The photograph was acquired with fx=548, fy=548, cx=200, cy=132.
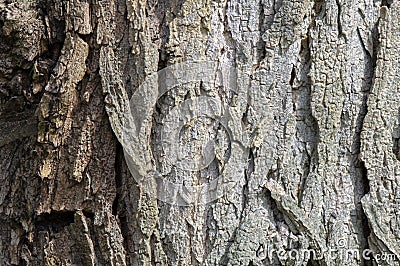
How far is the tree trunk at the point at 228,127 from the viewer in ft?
3.94

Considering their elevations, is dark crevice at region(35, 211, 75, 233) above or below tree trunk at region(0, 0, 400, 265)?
below

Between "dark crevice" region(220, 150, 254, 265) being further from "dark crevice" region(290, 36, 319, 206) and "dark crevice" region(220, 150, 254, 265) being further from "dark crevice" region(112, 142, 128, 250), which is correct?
"dark crevice" region(112, 142, 128, 250)

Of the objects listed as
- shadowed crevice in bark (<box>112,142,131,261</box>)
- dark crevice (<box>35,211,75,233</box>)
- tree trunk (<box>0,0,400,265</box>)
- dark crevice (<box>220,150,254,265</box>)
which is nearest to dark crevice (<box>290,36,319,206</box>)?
tree trunk (<box>0,0,400,265</box>)

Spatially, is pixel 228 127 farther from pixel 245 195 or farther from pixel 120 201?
pixel 120 201

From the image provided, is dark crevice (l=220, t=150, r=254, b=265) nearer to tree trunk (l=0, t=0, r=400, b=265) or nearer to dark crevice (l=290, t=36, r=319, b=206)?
tree trunk (l=0, t=0, r=400, b=265)

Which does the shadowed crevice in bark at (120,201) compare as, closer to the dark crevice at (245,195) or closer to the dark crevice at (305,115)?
the dark crevice at (245,195)

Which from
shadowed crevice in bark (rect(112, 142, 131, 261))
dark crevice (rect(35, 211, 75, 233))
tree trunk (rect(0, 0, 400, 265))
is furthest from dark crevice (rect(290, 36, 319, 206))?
dark crevice (rect(35, 211, 75, 233))

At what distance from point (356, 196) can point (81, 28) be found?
2.34 ft

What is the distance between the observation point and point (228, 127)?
1.22 m

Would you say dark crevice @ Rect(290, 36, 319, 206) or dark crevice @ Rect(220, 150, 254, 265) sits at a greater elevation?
dark crevice @ Rect(290, 36, 319, 206)

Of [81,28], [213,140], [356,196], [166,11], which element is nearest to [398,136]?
[356,196]

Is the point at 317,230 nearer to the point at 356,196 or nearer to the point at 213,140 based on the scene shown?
the point at 356,196

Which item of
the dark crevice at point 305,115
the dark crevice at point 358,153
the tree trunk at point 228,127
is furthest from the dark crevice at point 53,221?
the dark crevice at point 358,153

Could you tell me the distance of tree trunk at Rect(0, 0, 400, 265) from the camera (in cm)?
120
